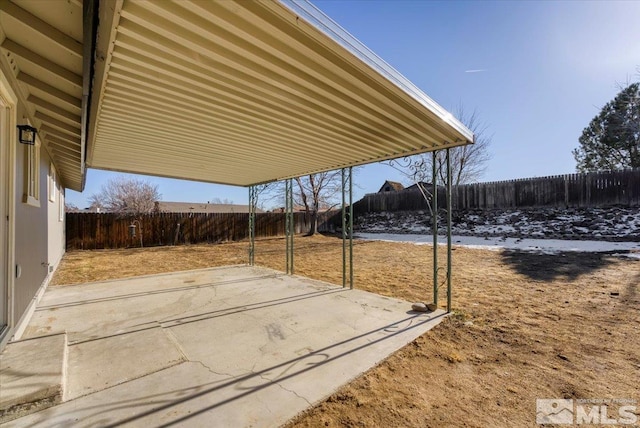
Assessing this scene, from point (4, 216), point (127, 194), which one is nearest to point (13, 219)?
point (4, 216)

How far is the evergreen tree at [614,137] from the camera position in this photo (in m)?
13.1

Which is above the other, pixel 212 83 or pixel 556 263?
pixel 212 83

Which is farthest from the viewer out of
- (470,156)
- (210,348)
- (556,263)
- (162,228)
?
(470,156)

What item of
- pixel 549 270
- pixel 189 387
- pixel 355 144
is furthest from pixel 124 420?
pixel 549 270

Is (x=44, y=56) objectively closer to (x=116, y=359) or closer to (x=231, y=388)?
(x=116, y=359)

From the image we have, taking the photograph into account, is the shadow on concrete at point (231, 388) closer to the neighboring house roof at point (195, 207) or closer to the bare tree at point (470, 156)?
the bare tree at point (470, 156)

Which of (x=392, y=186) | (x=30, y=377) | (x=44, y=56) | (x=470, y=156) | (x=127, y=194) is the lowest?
(x=30, y=377)

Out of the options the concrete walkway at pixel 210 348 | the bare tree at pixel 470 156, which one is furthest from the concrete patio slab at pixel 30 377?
the bare tree at pixel 470 156

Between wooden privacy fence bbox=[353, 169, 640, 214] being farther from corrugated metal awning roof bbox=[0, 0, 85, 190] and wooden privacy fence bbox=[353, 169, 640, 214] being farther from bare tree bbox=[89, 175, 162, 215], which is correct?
bare tree bbox=[89, 175, 162, 215]

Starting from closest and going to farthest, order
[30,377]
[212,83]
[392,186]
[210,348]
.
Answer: [30,377] → [212,83] → [210,348] → [392,186]

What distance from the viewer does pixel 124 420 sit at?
63.8 inches

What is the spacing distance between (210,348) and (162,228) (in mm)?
11593

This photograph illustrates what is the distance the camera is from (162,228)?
1247cm

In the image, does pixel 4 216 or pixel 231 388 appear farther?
pixel 4 216
